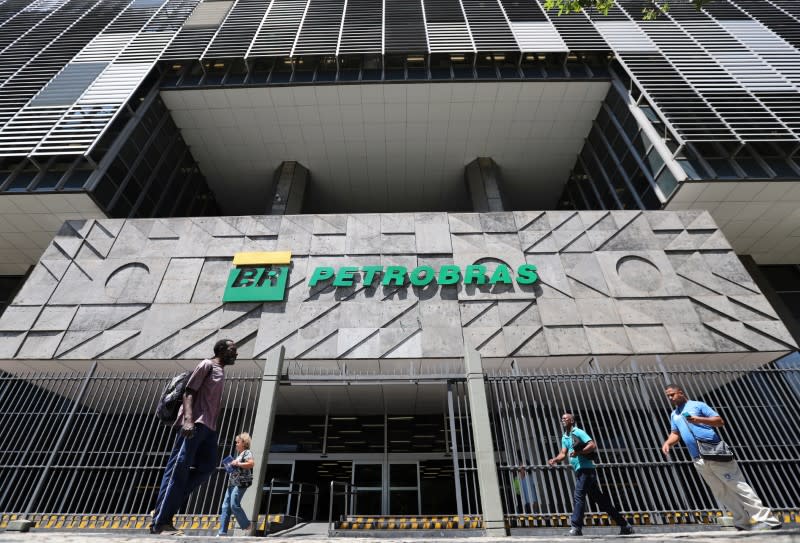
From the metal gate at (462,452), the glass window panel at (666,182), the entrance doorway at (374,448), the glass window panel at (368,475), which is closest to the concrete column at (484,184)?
the glass window panel at (666,182)

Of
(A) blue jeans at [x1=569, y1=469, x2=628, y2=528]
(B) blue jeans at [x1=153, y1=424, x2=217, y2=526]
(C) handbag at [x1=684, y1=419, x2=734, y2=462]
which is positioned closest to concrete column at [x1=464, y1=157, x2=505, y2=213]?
(A) blue jeans at [x1=569, y1=469, x2=628, y2=528]

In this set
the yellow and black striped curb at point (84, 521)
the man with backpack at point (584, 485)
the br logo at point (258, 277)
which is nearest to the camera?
the man with backpack at point (584, 485)

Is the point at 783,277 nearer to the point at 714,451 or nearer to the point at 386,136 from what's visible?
the point at 386,136

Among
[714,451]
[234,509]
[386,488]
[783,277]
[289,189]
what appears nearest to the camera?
[714,451]

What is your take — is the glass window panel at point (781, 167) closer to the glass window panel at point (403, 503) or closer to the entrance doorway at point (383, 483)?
the entrance doorway at point (383, 483)

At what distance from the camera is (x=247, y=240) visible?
13.8m

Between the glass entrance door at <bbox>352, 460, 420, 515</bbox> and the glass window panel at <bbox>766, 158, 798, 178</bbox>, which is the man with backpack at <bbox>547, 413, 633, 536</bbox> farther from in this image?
the glass window panel at <bbox>766, 158, 798, 178</bbox>

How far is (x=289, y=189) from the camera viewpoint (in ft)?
64.2

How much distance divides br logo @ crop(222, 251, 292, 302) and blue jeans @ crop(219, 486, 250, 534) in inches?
239

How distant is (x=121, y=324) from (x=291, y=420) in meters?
5.77

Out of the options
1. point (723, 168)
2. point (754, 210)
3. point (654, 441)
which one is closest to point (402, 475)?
point (654, 441)

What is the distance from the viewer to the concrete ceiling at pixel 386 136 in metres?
18.4

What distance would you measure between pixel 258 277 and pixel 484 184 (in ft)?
38.5

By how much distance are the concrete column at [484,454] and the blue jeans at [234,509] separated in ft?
11.9
